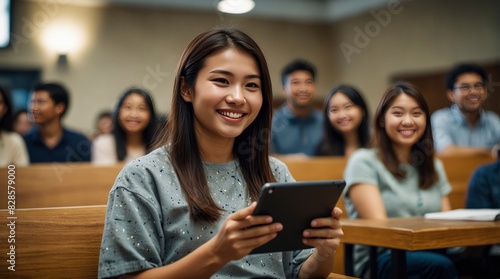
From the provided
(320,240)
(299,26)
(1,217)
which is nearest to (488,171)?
(320,240)

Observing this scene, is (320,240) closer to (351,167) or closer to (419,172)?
(351,167)

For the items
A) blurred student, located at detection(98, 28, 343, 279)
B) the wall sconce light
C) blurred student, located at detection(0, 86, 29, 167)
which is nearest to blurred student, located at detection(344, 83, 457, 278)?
blurred student, located at detection(98, 28, 343, 279)

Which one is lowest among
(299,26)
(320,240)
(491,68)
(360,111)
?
(320,240)

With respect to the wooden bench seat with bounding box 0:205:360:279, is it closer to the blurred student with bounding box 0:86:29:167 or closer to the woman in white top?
the woman in white top

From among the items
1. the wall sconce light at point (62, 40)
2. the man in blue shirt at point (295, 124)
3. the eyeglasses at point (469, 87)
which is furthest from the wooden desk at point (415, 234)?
the wall sconce light at point (62, 40)

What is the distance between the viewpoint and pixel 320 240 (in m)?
1.31

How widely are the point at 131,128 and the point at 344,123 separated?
1141 mm

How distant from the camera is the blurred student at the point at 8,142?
3326 millimetres

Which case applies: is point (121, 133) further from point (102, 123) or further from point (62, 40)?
point (62, 40)

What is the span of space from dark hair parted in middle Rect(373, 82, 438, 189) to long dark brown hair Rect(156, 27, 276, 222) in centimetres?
107

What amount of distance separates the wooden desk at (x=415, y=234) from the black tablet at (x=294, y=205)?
1.96ft

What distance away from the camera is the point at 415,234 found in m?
1.77

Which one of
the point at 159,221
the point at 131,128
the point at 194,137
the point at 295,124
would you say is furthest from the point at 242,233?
the point at 295,124

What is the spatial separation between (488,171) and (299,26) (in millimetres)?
6262
